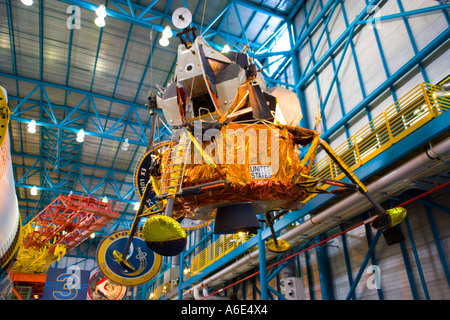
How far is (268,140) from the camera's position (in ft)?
23.0

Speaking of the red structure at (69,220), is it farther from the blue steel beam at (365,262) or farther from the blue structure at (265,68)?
the blue steel beam at (365,262)

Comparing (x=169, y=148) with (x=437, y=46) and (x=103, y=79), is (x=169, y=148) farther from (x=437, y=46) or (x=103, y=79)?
(x=103, y=79)

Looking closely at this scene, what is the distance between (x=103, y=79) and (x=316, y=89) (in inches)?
562

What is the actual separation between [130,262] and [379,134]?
980 centimetres

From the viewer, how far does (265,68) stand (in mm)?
20562

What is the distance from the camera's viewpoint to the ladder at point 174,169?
656 centimetres

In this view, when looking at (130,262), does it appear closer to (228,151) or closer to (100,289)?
(228,151)

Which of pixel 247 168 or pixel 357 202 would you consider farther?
pixel 357 202

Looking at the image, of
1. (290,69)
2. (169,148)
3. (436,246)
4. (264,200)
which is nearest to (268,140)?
(264,200)

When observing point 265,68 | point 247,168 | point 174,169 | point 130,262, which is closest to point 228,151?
point 247,168

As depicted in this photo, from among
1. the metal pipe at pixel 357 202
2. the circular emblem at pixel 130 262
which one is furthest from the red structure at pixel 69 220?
the circular emblem at pixel 130 262

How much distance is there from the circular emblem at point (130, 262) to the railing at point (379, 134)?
5997mm

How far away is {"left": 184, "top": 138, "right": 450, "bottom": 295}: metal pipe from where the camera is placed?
27.8 feet

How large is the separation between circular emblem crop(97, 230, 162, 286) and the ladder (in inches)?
187
